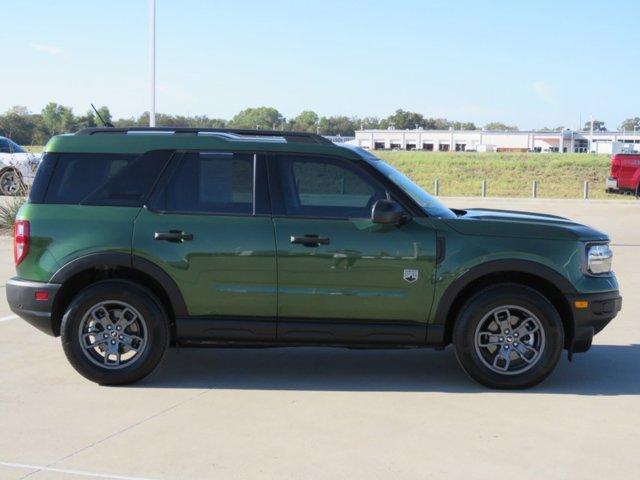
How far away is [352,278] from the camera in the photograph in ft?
20.9

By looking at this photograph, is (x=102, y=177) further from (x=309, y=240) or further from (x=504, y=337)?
(x=504, y=337)

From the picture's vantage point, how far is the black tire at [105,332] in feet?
21.1

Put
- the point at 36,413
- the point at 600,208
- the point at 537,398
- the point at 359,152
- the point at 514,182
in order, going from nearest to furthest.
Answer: the point at 36,413 < the point at 537,398 < the point at 359,152 < the point at 600,208 < the point at 514,182

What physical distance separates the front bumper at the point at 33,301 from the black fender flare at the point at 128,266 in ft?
0.34

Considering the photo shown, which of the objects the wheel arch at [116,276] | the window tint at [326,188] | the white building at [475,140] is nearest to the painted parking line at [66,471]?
the wheel arch at [116,276]

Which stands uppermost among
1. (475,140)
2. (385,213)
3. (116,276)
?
(475,140)

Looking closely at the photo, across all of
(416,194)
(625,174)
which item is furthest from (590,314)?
(625,174)

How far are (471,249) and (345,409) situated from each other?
152cm

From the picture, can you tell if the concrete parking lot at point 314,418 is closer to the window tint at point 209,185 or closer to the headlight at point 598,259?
the headlight at point 598,259

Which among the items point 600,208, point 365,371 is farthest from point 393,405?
point 600,208

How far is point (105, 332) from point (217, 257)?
40.8 inches

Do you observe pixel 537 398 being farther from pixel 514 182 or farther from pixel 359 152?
pixel 514 182

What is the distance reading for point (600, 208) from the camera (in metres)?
27.4

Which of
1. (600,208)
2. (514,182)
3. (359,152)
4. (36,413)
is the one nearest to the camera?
(36,413)
